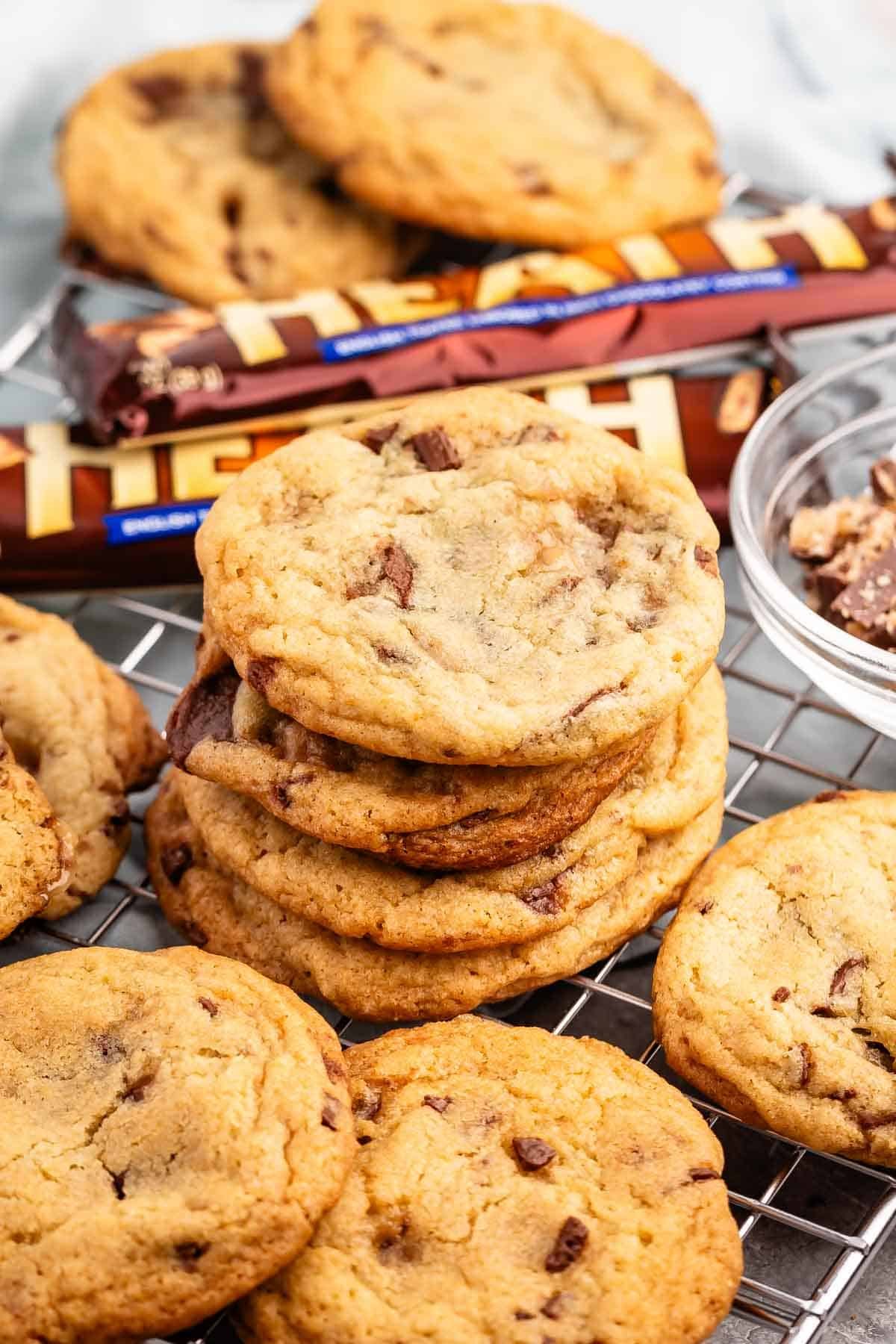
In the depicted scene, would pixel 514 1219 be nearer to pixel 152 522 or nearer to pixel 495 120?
pixel 152 522

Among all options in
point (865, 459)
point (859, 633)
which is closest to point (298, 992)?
point (859, 633)

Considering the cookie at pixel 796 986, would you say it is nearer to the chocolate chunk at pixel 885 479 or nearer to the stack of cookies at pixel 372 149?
the chocolate chunk at pixel 885 479

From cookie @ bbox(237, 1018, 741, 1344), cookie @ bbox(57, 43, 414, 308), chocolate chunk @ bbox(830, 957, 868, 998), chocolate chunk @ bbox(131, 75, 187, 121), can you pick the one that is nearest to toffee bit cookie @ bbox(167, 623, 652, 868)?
cookie @ bbox(237, 1018, 741, 1344)

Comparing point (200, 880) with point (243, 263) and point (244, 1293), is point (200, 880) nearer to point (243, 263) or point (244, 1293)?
point (244, 1293)

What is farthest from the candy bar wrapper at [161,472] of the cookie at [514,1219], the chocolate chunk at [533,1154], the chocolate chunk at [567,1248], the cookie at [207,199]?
the chocolate chunk at [567,1248]

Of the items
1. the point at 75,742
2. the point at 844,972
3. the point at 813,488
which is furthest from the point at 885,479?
the point at 75,742

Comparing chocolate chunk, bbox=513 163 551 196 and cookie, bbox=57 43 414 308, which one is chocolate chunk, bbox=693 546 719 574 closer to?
chocolate chunk, bbox=513 163 551 196

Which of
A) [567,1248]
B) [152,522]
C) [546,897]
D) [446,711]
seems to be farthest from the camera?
[152,522]
